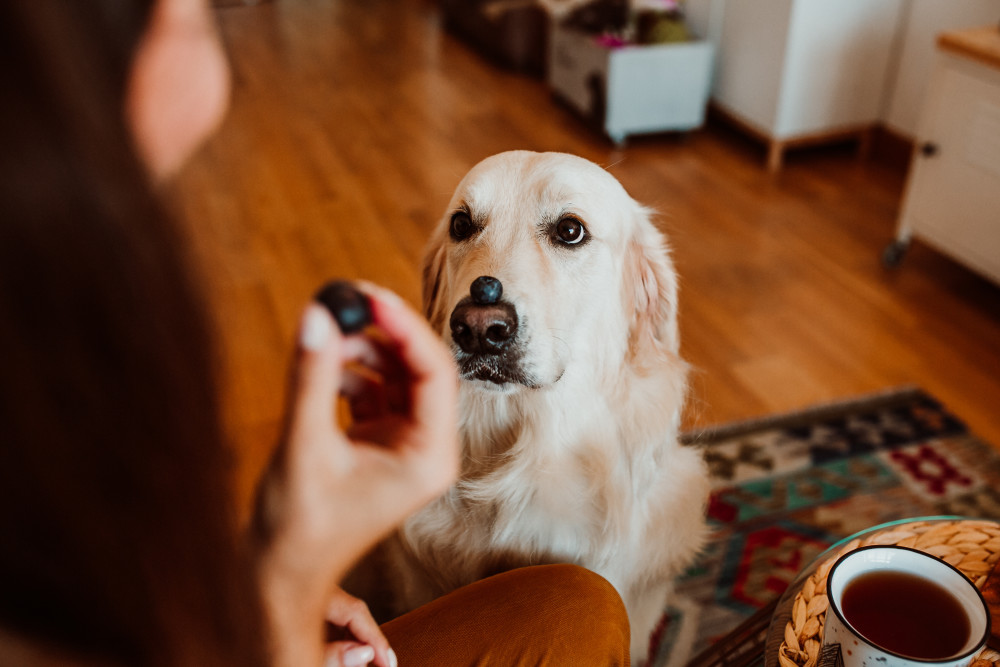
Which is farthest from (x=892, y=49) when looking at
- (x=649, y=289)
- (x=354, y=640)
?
(x=354, y=640)

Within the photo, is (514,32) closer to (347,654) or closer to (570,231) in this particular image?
(570,231)

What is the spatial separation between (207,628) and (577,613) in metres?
0.66

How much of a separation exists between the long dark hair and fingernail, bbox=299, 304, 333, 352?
11cm

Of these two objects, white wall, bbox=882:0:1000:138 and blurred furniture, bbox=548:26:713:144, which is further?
blurred furniture, bbox=548:26:713:144

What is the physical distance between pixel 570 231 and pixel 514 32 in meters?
3.98

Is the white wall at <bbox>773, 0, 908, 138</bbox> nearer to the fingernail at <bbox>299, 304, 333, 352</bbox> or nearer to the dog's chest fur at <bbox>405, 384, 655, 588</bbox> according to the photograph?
the dog's chest fur at <bbox>405, 384, 655, 588</bbox>

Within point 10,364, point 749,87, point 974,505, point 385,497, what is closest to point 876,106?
point 749,87

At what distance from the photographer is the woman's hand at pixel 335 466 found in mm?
487

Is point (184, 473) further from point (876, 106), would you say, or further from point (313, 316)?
point (876, 106)

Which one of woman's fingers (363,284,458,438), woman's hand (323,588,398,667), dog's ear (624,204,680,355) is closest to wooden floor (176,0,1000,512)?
dog's ear (624,204,680,355)

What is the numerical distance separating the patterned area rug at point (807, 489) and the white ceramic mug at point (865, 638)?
0.78 metres

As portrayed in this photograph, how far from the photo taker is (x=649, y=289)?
1.32 m

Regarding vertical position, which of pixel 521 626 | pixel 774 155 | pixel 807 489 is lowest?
pixel 807 489

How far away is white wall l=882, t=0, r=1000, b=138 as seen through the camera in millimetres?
3059
